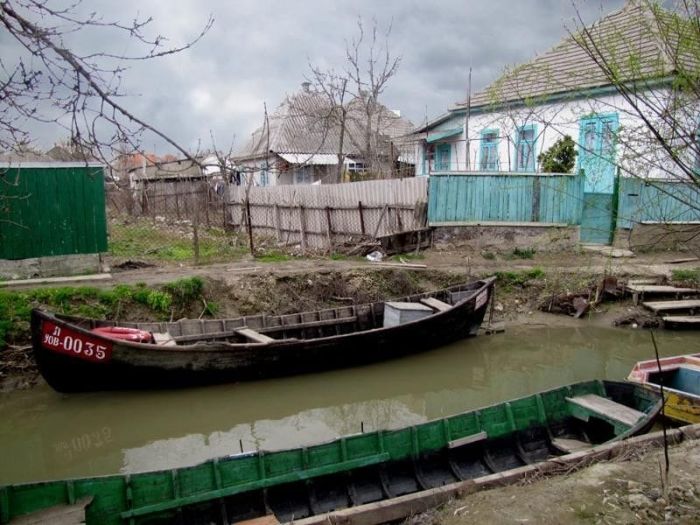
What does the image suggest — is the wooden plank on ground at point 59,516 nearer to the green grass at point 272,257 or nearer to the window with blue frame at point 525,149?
the green grass at point 272,257

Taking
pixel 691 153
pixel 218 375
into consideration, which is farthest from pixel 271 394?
pixel 691 153

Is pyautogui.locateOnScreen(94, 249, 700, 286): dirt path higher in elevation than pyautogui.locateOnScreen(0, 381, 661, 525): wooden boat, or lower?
higher

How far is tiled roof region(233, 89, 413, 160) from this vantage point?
2836 centimetres

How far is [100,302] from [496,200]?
10.8m

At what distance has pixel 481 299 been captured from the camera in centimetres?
1209

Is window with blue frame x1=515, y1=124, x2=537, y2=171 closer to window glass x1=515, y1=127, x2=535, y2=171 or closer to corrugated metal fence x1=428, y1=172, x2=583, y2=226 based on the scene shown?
window glass x1=515, y1=127, x2=535, y2=171

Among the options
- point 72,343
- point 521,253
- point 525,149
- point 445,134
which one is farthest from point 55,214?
point 525,149

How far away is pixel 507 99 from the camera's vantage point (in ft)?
55.9

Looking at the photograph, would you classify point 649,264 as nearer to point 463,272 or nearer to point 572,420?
point 463,272

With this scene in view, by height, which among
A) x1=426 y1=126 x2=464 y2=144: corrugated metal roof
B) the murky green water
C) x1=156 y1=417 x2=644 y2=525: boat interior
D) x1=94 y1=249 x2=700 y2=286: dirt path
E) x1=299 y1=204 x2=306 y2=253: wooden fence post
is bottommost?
the murky green water

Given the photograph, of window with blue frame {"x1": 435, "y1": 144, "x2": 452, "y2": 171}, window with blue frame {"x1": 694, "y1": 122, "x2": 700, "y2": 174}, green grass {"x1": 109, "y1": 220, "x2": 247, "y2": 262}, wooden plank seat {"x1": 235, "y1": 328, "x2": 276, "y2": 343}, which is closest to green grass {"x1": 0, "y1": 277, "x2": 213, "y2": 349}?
wooden plank seat {"x1": 235, "y1": 328, "x2": 276, "y2": 343}

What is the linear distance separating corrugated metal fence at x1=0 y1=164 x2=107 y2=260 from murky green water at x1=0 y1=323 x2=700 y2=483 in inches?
148

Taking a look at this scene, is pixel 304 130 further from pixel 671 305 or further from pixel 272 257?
pixel 671 305

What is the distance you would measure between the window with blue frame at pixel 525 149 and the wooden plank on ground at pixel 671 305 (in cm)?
653
